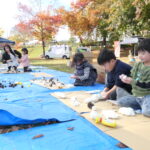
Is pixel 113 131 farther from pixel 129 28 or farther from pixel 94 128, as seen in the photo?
pixel 129 28

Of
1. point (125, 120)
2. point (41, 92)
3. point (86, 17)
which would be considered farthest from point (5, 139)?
point (86, 17)

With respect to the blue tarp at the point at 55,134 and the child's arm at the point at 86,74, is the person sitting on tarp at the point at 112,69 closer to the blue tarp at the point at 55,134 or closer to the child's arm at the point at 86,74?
the blue tarp at the point at 55,134

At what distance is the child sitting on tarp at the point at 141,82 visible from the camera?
272 cm

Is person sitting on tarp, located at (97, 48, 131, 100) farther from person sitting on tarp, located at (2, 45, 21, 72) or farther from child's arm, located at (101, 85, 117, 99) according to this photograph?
person sitting on tarp, located at (2, 45, 21, 72)

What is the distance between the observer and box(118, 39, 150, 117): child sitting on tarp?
2719 mm

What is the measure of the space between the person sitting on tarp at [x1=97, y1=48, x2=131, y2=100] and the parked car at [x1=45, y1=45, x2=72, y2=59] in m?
15.8

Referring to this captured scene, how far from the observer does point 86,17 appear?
20109 mm

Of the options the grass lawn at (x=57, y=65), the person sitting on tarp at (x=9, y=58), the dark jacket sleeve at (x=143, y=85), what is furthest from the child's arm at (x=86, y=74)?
the person sitting on tarp at (x=9, y=58)

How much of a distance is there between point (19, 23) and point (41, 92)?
62.4 ft

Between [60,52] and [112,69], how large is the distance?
644 inches

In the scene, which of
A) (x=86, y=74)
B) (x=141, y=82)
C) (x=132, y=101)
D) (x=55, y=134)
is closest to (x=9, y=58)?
(x=86, y=74)

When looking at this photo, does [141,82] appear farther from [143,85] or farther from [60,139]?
[60,139]

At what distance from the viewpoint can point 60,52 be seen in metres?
19.5

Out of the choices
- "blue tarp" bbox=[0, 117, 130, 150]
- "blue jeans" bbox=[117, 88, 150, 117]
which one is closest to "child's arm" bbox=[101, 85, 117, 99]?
"blue jeans" bbox=[117, 88, 150, 117]
